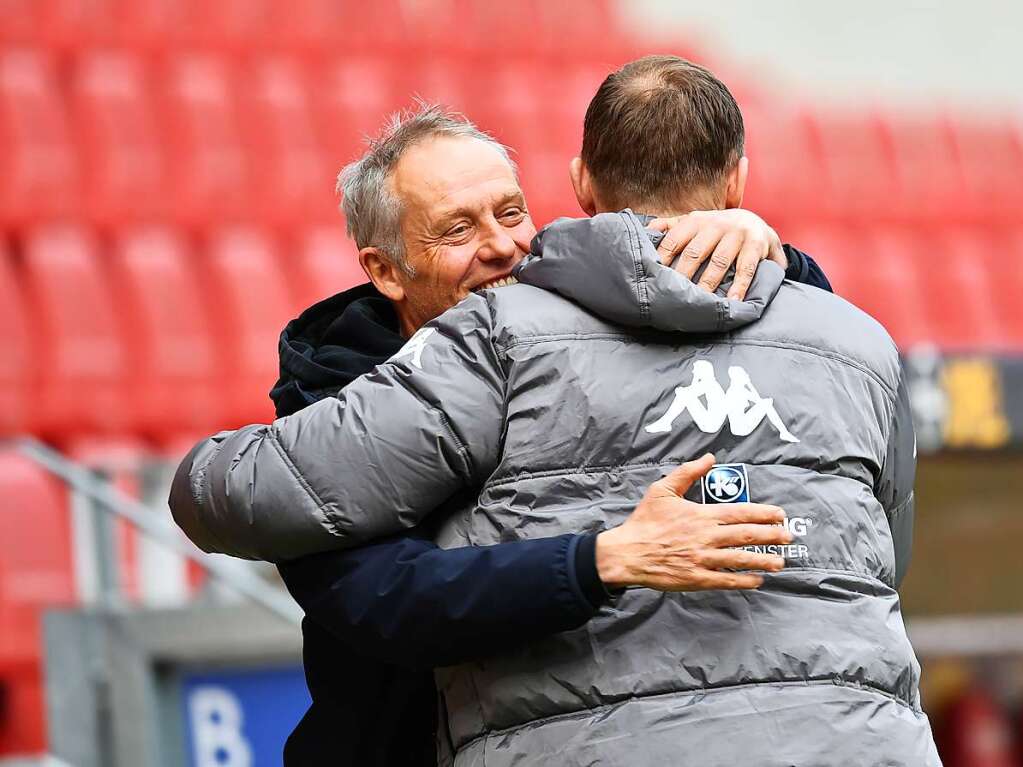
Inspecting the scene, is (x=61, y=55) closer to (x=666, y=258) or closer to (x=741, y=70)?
(x=741, y=70)

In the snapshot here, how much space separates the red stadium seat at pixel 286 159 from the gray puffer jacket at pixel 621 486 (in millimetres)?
5709

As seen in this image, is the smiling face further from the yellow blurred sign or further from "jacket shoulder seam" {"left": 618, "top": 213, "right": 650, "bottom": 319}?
the yellow blurred sign

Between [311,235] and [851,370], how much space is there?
5.60 meters

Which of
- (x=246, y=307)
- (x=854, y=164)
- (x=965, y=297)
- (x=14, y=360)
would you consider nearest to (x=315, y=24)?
(x=246, y=307)

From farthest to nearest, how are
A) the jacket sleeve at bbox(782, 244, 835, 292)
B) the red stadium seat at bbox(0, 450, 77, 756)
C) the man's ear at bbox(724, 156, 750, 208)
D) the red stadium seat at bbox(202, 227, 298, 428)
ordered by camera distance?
the red stadium seat at bbox(202, 227, 298, 428), the red stadium seat at bbox(0, 450, 77, 756), the jacket sleeve at bbox(782, 244, 835, 292), the man's ear at bbox(724, 156, 750, 208)

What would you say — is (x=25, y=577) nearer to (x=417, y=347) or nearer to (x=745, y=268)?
(x=417, y=347)

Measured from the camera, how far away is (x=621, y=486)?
4.90 feet

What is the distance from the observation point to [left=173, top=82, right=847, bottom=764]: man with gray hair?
4.66ft

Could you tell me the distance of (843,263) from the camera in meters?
8.09

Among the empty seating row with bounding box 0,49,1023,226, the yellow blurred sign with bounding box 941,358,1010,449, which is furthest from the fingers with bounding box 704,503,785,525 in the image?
the empty seating row with bounding box 0,49,1023,226

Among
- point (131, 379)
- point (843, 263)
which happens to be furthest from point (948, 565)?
point (131, 379)

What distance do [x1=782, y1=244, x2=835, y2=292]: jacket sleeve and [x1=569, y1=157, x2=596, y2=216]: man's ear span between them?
0.25 metres

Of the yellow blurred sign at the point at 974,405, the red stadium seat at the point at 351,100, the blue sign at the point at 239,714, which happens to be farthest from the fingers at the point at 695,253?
the red stadium seat at the point at 351,100

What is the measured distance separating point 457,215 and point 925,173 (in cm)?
763
